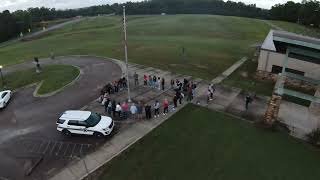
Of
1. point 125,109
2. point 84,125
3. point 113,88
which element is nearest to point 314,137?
point 125,109

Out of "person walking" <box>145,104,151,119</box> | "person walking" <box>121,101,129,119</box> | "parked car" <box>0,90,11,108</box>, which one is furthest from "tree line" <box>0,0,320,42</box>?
"person walking" <box>121,101,129,119</box>

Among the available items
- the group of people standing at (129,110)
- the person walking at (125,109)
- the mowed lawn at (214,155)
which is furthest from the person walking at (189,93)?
the person walking at (125,109)

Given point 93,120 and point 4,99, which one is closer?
point 93,120

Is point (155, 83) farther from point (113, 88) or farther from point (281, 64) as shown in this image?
point (281, 64)

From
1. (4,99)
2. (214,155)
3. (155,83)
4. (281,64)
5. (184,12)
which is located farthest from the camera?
(184,12)

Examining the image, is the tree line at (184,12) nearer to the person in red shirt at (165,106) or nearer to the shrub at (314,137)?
the shrub at (314,137)

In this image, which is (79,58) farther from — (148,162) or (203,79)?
(148,162)
